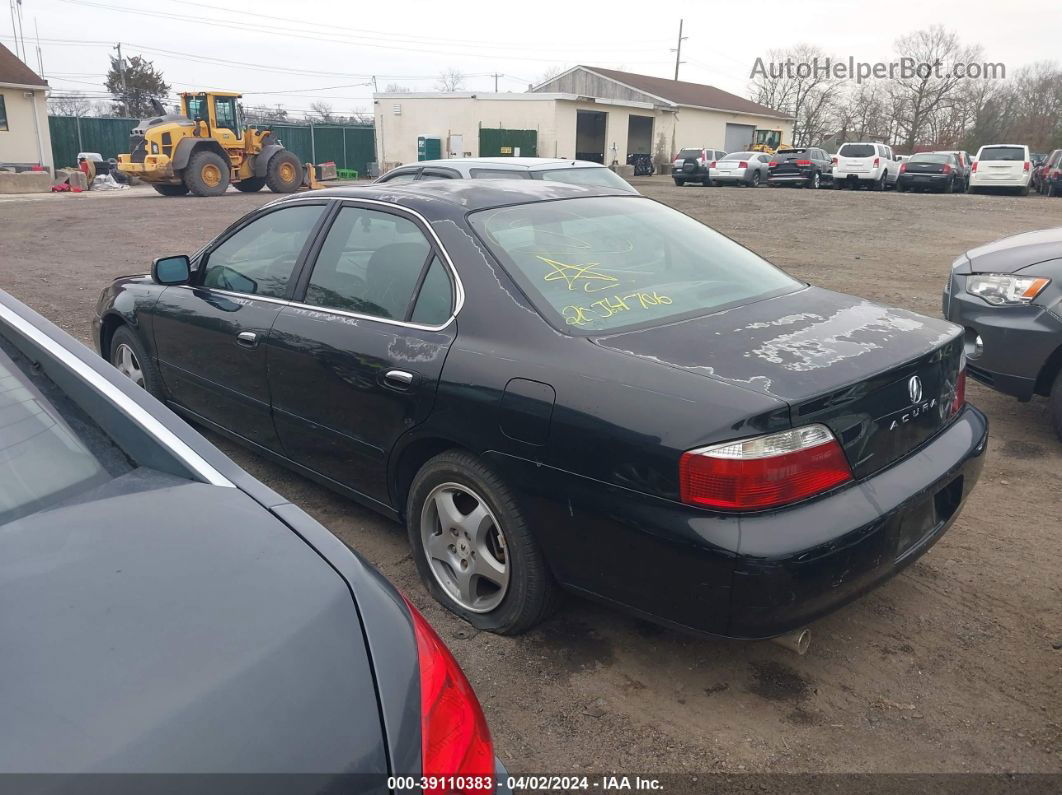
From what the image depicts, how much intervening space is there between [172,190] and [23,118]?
9.70m

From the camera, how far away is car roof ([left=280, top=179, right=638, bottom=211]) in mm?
3383

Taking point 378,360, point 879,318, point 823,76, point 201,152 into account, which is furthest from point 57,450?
point 823,76

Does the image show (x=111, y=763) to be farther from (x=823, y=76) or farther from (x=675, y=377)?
(x=823, y=76)

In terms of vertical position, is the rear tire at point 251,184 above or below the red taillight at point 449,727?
above

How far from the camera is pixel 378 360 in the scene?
3.16 m

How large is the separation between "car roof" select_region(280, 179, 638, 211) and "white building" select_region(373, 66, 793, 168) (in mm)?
33022

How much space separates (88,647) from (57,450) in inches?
29.7

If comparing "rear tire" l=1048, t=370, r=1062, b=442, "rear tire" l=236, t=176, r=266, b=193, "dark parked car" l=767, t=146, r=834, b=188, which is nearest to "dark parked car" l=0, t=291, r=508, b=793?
"rear tire" l=1048, t=370, r=1062, b=442

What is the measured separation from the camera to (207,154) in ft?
77.7

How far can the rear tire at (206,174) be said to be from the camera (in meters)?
23.4

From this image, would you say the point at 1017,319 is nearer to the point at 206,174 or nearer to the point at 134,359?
the point at 134,359

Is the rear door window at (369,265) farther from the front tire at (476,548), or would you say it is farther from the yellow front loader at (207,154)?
the yellow front loader at (207,154)

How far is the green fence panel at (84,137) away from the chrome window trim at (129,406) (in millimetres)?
36171

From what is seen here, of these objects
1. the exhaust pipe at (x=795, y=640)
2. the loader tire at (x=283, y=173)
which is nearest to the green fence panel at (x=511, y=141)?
the loader tire at (x=283, y=173)
